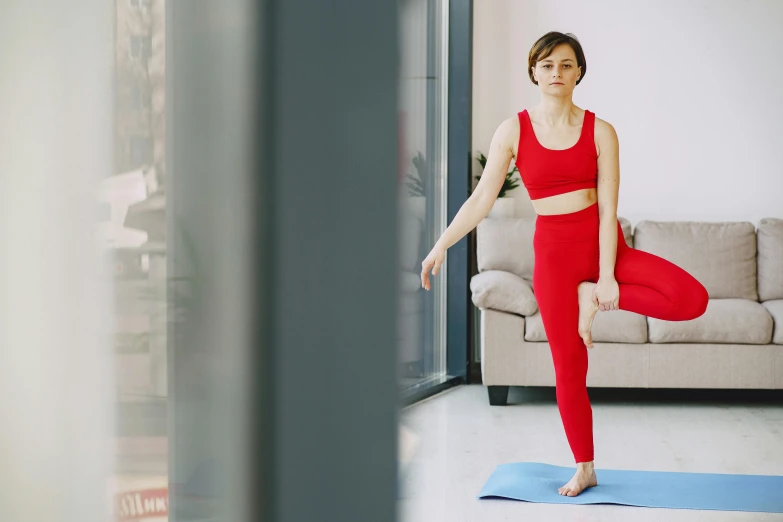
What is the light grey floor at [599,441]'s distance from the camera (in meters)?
2.68

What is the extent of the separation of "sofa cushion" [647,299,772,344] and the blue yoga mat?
4.25 feet

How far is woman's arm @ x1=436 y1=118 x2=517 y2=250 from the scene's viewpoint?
260cm

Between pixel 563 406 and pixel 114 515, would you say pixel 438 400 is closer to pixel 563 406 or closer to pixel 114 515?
pixel 563 406

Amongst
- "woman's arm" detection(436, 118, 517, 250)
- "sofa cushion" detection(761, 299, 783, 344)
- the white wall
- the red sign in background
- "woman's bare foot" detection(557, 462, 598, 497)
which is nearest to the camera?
the red sign in background

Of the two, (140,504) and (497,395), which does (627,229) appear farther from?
(140,504)

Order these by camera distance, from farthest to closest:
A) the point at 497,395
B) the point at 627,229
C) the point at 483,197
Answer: the point at 627,229 < the point at 497,395 < the point at 483,197

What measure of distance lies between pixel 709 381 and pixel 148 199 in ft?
14.3

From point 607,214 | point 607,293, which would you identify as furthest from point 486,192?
point 607,293

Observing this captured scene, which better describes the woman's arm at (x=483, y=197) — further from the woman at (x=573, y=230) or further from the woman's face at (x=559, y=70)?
the woman's face at (x=559, y=70)

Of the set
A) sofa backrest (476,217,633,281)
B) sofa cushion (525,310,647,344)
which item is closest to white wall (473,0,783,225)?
sofa backrest (476,217,633,281)

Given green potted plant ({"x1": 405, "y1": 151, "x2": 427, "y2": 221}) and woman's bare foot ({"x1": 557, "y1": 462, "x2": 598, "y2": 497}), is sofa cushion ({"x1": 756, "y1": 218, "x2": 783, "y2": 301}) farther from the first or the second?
woman's bare foot ({"x1": 557, "y1": 462, "x2": 598, "y2": 497})

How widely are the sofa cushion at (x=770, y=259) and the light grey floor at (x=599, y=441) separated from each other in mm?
599

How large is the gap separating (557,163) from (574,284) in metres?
0.41

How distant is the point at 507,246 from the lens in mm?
4867
